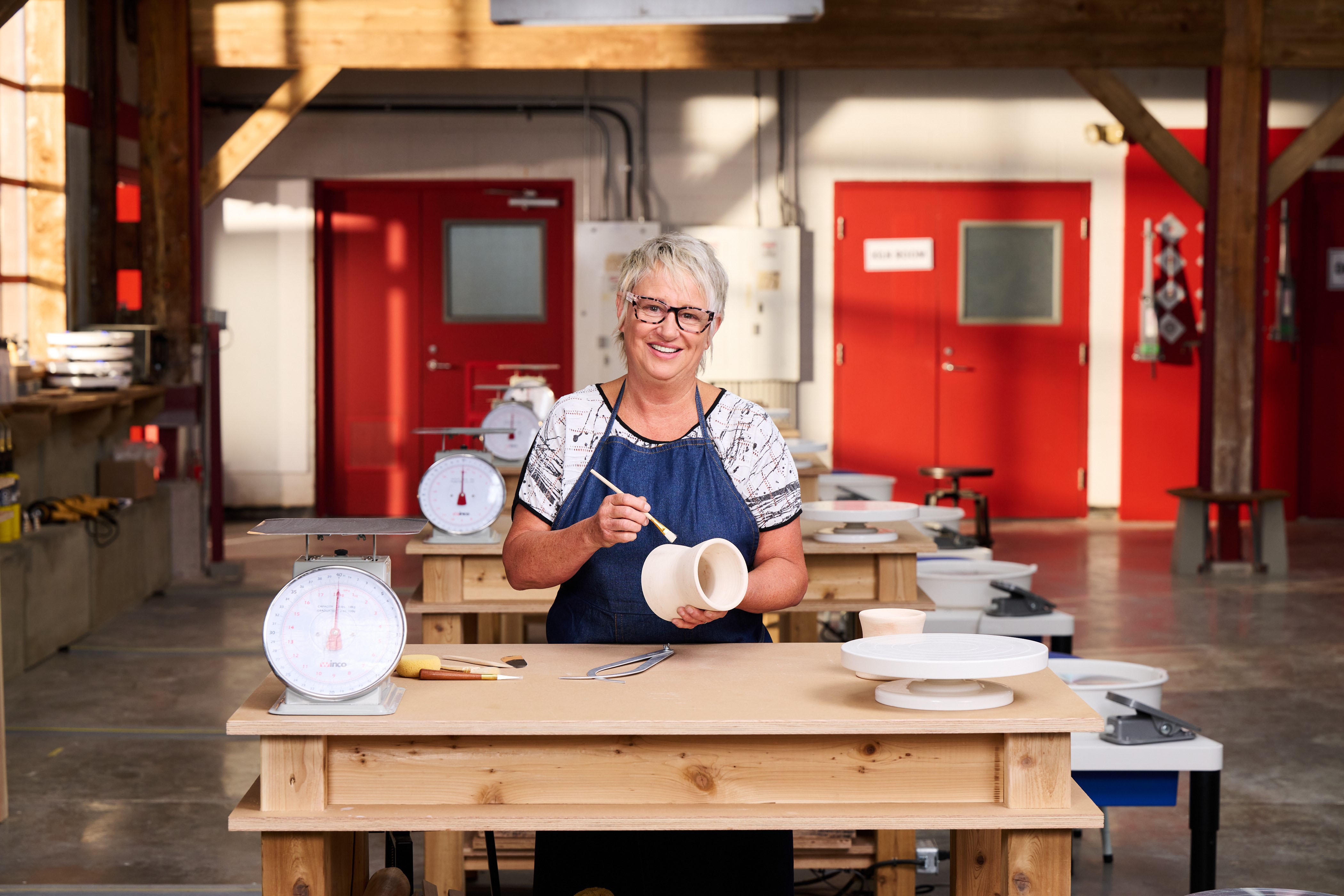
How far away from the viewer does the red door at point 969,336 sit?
376 inches

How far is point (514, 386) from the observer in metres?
Result: 5.90

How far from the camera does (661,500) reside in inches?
88.8

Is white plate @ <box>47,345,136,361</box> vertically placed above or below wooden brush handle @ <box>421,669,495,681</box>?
above

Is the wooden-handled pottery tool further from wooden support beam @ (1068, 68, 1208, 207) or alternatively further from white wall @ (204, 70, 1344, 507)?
white wall @ (204, 70, 1344, 507)

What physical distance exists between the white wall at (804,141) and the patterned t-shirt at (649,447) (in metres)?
7.31

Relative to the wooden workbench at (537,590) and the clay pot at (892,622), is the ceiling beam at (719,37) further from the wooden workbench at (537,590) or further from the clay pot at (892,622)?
the clay pot at (892,622)

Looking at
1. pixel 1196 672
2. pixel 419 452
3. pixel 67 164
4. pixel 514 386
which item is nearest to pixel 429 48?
pixel 67 164

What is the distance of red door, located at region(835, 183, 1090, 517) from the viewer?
376 inches

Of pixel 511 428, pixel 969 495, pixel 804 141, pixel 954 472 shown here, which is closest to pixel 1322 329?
pixel 969 495

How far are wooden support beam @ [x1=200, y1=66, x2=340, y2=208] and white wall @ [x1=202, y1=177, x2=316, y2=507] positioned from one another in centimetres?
172

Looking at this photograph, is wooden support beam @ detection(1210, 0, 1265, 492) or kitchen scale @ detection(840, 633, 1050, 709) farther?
wooden support beam @ detection(1210, 0, 1265, 492)

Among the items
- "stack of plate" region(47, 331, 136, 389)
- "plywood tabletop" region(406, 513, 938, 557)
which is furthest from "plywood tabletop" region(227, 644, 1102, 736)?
"stack of plate" region(47, 331, 136, 389)

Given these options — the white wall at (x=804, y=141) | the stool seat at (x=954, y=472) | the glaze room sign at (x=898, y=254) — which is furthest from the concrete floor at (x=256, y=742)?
the white wall at (x=804, y=141)

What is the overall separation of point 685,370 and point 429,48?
5748 millimetres
